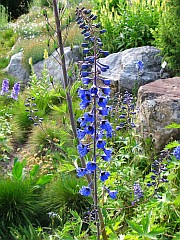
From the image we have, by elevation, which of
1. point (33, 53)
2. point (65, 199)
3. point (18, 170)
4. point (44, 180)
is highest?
point (33, 53)

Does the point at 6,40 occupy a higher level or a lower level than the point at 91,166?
lower

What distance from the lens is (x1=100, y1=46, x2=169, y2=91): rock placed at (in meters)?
6.26

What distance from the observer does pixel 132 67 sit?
641cm

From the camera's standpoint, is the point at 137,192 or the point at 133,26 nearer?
the point at 137,192

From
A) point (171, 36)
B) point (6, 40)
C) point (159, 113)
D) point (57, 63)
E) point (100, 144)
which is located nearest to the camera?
point (100, 144)

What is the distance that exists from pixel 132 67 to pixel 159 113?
205cm

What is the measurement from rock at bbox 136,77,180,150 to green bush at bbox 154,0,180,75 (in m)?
1.43

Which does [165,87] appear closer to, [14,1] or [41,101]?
[41,101]

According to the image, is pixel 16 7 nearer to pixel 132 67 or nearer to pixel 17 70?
pixel 17 70

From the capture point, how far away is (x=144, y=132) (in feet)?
15.4

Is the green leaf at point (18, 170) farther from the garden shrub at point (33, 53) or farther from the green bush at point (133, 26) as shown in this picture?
the garden shrub at point (33, 53)

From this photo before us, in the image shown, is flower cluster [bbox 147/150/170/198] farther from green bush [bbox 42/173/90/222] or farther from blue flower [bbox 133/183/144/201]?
green bush [bbox 42/173/90/222]

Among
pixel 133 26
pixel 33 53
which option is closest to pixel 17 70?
pixel 33 53

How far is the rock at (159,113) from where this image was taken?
4.44m
